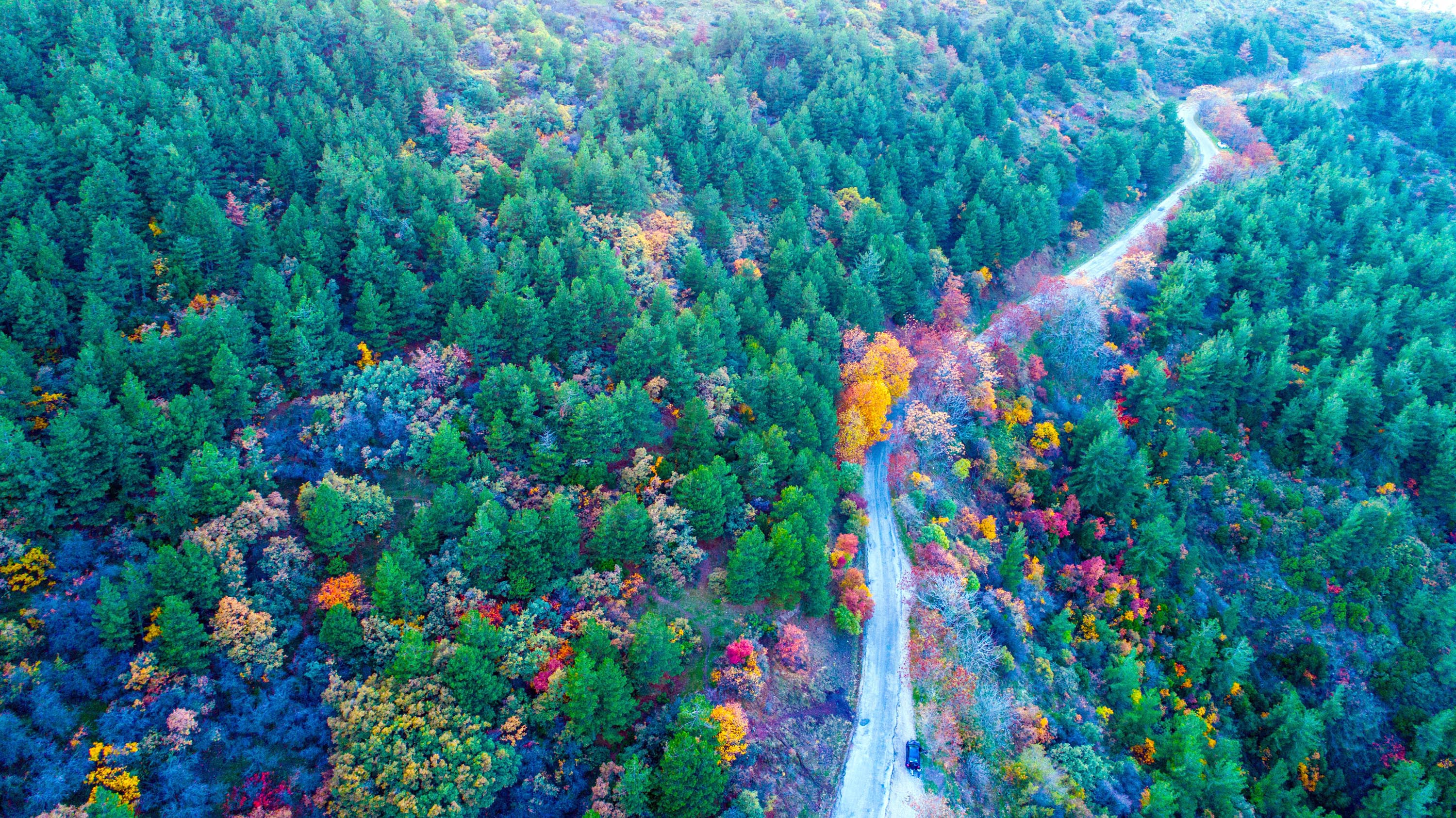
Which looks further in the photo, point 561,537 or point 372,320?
point 372,320

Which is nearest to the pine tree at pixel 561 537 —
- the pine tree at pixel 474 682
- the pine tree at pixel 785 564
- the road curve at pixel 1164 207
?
the pine tree at pixel 474 682

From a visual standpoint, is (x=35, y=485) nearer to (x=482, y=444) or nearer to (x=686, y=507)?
(x=482, y=444)

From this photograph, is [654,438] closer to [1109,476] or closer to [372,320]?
[372,320]

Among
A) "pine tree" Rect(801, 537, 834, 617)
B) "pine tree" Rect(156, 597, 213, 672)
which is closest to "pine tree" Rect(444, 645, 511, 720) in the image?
"pine tree" Rect(156, 597, 213, 672)

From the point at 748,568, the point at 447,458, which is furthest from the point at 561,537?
the point at 748,568

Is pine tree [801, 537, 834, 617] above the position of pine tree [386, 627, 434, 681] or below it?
above

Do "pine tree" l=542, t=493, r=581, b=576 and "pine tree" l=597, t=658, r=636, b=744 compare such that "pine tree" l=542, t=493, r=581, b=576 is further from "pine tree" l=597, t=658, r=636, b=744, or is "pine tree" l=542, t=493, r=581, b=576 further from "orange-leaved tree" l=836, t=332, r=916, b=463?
"orange-leaved tree" l=836, t=332, r=916, b=463
